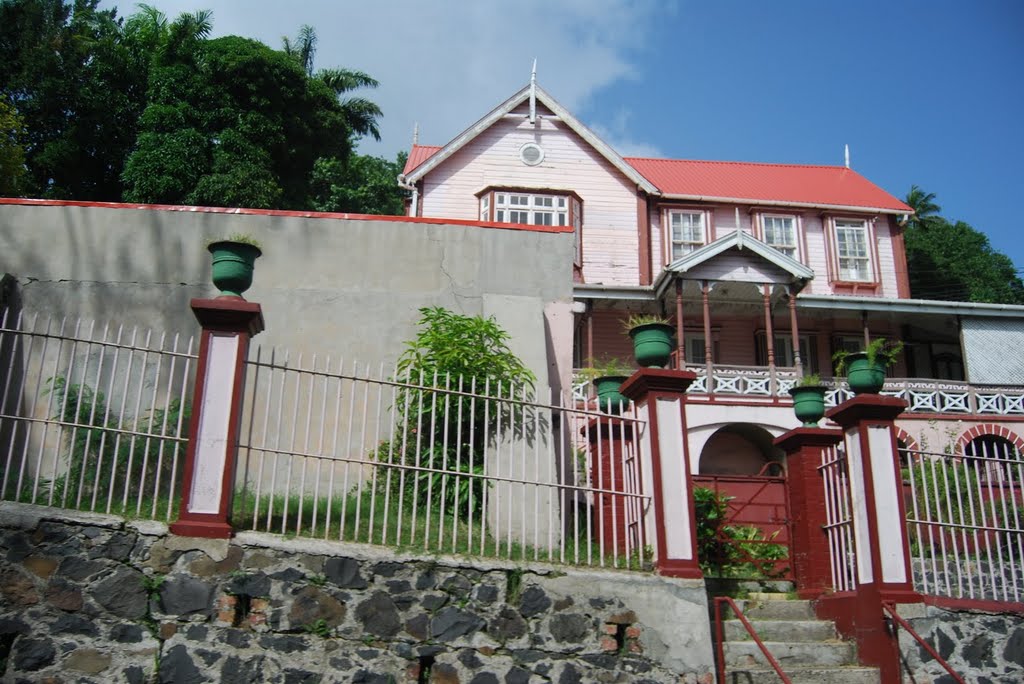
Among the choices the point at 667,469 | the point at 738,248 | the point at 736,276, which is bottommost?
the point at 667,469

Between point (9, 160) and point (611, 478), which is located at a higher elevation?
point (9, 160)

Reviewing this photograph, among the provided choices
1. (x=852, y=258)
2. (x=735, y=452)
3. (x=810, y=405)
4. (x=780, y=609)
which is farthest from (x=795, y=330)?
(x=780, y=609)

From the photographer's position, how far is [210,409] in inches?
253

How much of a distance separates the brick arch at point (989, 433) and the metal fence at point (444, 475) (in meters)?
12.5

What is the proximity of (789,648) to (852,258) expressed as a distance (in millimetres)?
16963

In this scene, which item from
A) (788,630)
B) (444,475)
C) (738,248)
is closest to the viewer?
(444,475)

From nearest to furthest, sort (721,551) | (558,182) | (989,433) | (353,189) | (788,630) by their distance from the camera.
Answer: (788,630)
(721,551)
(989,433)
(558,182)
(353,189)

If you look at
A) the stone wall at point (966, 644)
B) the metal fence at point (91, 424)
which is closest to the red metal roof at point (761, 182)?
the metal fence at point (91, 424)

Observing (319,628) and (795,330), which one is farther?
(795,330)

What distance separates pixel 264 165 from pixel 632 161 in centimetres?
948

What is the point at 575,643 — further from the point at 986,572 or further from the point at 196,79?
the point at 196,79

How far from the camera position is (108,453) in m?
7.90

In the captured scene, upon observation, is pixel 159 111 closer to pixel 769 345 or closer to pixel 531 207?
A: pixel 531 207

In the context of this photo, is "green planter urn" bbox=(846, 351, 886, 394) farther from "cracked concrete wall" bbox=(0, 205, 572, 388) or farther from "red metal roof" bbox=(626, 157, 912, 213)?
"red metal roof" bbox=(626, 157, 912, 213)
